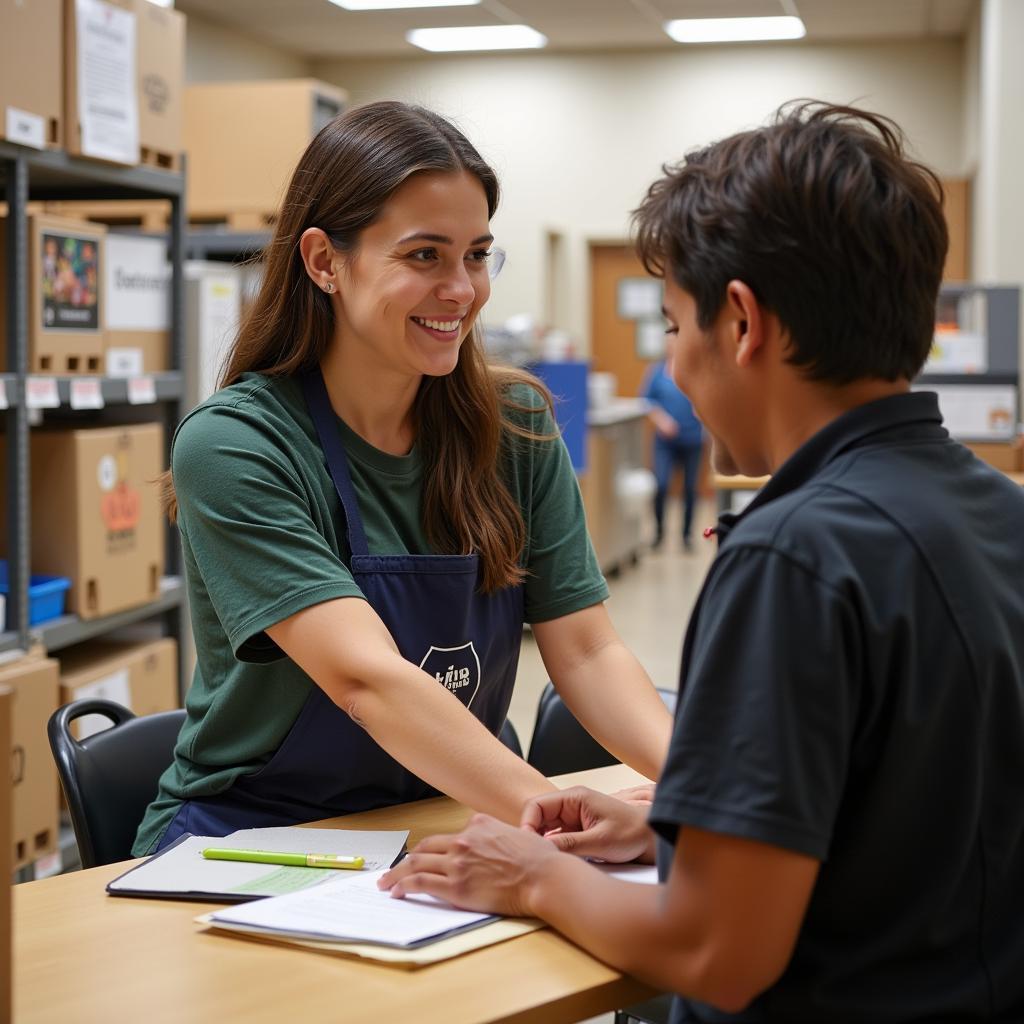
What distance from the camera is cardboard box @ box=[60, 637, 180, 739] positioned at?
3.11 m

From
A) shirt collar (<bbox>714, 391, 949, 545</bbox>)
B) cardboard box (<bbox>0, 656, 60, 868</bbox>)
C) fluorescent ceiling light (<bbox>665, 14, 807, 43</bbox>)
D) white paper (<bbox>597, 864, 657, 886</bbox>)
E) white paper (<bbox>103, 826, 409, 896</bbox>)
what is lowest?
cardboard box (<bbox>0, 656, 60, 868</bbox>)

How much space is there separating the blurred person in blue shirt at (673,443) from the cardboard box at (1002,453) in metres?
4.52

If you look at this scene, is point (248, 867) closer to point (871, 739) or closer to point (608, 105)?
point (871, 739)

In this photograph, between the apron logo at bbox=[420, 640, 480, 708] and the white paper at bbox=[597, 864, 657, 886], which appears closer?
the white paper at bbox=[597, 864, 657, 886]

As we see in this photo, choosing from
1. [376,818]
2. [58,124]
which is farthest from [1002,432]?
[376,818]

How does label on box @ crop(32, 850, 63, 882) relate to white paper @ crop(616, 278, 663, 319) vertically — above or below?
below

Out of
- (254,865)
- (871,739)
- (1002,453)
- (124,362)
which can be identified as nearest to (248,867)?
(254,865)

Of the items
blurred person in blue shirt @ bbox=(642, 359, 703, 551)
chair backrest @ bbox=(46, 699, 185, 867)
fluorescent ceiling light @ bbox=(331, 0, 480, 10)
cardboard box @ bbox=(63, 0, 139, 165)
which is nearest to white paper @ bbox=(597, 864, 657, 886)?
chair backrest @ bbox=(46, 699, 185, 867)

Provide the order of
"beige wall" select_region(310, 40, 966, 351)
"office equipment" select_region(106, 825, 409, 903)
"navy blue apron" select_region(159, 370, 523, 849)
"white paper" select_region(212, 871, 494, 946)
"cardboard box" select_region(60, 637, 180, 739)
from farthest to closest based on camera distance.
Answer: "beige wall" select_region(310, 40, 966, 351), "cardboard box" select_region(60, 637, 180, 739), "navy blue apron" select_region(159, 370, 523, 849), "office equipment" select_region(106, 825, 409, 903), "white paper" select_region(212, 871, 494, 946)

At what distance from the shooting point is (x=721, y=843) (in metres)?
0.92

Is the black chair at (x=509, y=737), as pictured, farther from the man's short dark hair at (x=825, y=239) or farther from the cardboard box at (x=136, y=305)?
the cardboard box at (x=136, y=305)

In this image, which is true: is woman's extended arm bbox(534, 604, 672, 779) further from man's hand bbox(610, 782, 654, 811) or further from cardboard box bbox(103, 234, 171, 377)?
cardboard box bbox(103, 234, 171, 377)

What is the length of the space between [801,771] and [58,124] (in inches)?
104

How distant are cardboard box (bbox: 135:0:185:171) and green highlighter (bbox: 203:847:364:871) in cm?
244
